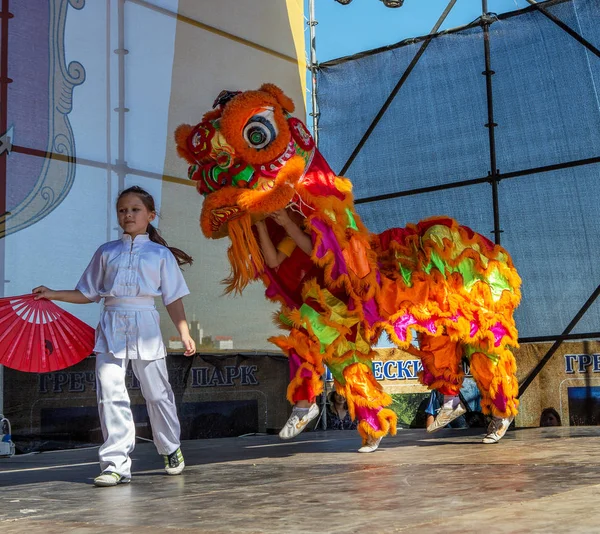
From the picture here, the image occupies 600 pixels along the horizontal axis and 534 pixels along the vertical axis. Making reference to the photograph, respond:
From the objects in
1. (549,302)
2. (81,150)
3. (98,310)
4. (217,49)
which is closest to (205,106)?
(217,49)

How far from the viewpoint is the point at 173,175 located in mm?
6387

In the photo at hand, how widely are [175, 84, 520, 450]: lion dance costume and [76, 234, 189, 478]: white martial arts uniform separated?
64 centimetres

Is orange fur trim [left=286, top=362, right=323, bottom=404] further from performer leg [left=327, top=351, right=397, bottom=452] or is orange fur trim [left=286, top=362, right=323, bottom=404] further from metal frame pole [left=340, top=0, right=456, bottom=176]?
metal frame pole [left=340, top=0, right=456, bottom=176]

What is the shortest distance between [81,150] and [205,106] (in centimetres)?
115

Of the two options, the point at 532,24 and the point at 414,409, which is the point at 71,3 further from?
the point at 414,409

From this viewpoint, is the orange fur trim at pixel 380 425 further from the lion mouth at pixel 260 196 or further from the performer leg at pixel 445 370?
the lion mouth at pixel 260 196

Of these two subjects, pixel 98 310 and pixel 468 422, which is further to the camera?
pixel 468 422

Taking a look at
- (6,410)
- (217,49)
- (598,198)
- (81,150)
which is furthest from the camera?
(217,49)

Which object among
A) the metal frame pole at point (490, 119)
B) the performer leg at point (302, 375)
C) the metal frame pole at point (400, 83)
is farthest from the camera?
the metal frame pole at point (400, 83)

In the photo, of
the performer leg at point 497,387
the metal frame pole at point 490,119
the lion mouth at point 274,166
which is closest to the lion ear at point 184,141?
the lion mouth at point 274,166

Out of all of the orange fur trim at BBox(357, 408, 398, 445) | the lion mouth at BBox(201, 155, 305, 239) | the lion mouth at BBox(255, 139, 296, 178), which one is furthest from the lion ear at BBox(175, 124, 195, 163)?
the orange fur trim at BBox(357, 408, 398, 445)

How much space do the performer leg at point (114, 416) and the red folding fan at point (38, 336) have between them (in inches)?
8.6

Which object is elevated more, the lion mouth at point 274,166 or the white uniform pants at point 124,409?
the lion mouth at point 274,166

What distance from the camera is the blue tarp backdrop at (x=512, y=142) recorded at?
636cm
